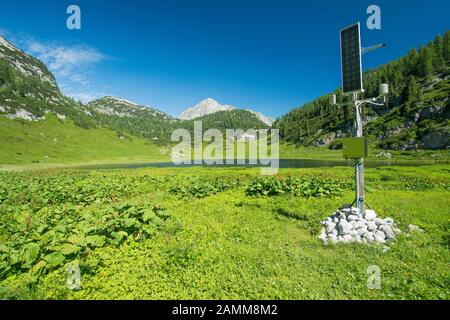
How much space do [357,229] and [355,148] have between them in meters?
4.16

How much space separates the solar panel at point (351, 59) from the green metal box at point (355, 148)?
112 inches

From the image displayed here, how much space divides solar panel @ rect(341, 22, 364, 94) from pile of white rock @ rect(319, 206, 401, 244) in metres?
6.83

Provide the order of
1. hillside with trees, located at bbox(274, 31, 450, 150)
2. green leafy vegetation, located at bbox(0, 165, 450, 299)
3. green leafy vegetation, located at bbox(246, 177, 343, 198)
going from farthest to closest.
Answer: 1. hillside with trees, located at bbox(274, 31, 450, 150)
2. green leafy vegetation, located at bbox(246, 177, 343, 198)
3. green leafy vegetation, located at bbox(0, 165, 450, 299)


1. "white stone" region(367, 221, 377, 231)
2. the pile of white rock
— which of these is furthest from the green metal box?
"white stone" region(367, 221, 377, 231)

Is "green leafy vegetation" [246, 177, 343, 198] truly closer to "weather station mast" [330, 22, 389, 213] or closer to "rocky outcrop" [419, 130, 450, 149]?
"weather station mast" [330, 22, 389, 213]

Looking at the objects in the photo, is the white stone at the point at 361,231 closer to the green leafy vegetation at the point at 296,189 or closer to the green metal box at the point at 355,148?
the green metal box at the point at 355,148

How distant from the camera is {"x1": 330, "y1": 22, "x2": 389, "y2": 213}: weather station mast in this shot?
1229cm

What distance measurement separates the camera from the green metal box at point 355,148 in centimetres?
1215

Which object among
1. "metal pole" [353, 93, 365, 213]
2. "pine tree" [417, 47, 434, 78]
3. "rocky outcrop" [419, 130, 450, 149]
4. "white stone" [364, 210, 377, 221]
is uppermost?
"pine tree" [417, 47, 434, 78]

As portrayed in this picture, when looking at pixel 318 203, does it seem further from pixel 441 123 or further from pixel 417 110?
pixel 417 110

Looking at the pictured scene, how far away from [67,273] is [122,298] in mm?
2495

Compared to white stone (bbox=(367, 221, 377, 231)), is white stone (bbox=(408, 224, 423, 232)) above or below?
below

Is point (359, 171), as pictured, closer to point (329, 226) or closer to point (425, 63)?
point (329, 226)

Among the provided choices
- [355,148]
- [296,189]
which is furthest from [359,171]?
[296,189]
